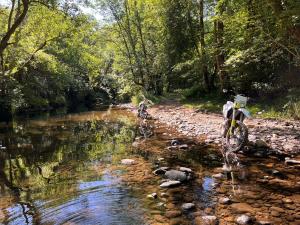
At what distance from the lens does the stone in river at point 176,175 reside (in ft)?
21.4

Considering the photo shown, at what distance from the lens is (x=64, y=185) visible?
6.73 metres

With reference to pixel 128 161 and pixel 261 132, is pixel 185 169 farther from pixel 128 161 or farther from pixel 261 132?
pixel 261 132

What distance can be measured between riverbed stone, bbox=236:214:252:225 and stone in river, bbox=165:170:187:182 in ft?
6.40

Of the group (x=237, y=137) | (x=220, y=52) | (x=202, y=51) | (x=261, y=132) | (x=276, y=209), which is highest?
(x=202, y=51)

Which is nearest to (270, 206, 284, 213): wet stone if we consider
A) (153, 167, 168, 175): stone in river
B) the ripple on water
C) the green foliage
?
the ripple on water

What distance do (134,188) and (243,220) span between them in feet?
7.54

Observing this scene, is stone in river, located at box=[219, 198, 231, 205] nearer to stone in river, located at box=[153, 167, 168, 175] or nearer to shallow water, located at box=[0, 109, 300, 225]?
shallow water, located at box=[0, 109, 300, 225]

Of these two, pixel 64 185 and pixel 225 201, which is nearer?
pixel 225 201

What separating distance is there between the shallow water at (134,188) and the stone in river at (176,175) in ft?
0.64

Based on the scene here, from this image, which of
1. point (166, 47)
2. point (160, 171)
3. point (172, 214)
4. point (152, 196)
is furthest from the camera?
point (166, 47)

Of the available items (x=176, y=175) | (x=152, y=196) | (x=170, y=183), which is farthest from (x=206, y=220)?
(x=176, y=175)

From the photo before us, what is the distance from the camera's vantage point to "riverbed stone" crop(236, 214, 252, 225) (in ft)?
14.7

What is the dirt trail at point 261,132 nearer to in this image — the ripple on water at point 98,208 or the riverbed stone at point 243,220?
the riverbed stone at point 243,220

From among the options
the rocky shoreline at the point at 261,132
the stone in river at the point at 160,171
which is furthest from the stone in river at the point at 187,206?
the rocky shoreline at the point at 261,132
